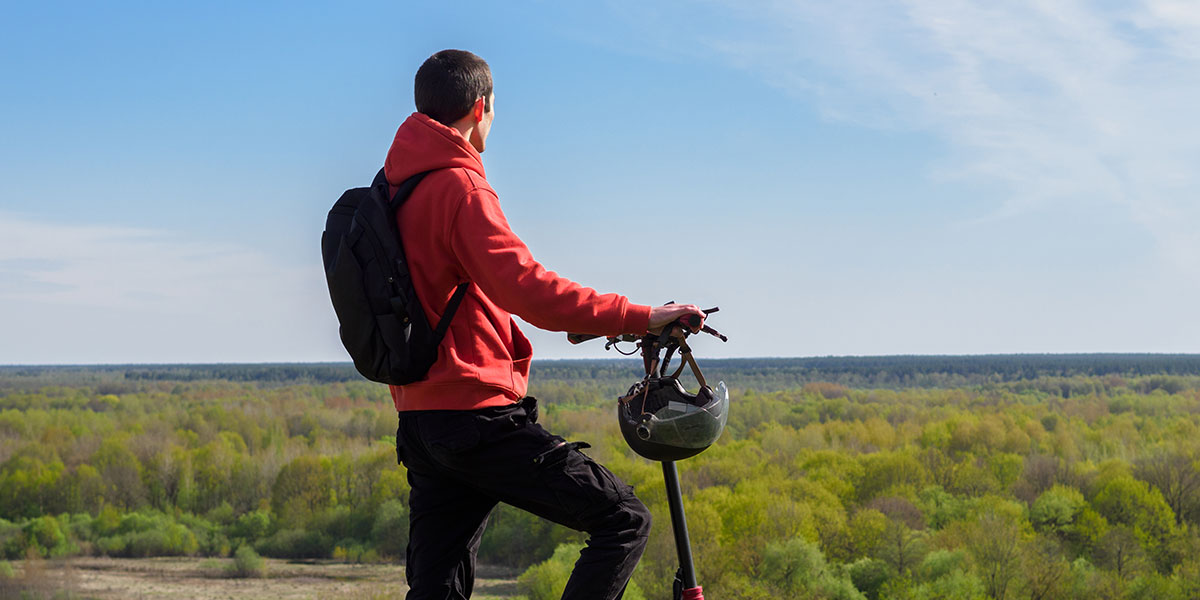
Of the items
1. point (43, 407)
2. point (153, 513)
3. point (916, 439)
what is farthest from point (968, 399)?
point (43, 407)

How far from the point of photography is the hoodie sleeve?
10.6 feet

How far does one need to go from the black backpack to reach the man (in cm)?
5

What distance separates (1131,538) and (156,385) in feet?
524

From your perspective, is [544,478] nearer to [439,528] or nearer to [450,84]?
[439,528]

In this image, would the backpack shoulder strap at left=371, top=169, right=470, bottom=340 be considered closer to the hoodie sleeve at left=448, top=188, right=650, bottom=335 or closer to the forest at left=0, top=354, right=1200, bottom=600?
the hoodie sleeve at left=448, top=188, right=650, bottom=335

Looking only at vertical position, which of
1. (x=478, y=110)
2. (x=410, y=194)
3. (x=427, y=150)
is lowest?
(x=410, y=194)

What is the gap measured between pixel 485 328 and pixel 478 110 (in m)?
0.67

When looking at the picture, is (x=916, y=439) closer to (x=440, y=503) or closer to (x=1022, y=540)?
(x=1022, y=540)

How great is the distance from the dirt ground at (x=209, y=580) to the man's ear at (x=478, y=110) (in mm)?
55250

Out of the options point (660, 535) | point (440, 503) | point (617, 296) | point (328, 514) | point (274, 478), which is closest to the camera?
point (617, 296)

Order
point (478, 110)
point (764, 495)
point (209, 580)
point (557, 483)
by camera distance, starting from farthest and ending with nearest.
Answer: point (209, 580) < point (764, 495) < point (478, 110) < point (557, 483)

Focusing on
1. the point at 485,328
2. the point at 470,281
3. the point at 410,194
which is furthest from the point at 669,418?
the point at 410,194

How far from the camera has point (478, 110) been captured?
3.58 m

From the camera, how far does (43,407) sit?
129m
